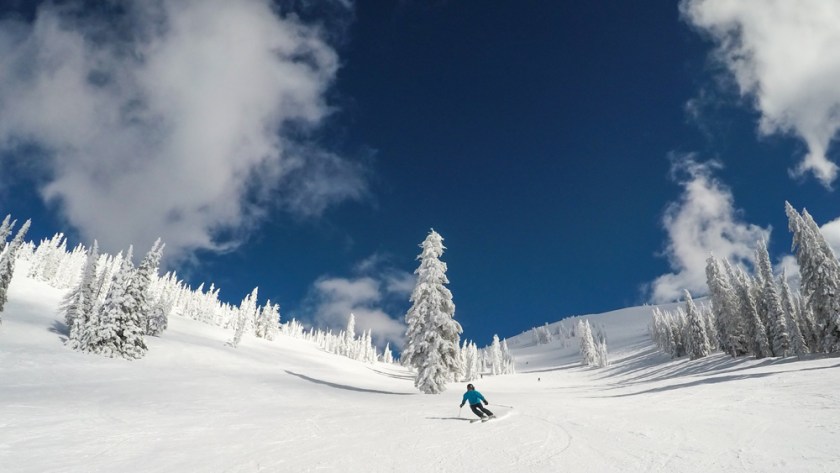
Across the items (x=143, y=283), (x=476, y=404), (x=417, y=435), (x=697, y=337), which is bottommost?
(x=417, y=435)

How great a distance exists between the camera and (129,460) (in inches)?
386

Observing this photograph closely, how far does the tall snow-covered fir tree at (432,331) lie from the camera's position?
3125cm

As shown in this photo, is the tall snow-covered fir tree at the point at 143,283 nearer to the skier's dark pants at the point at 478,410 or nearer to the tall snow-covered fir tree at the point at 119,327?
the tall snow-covered fir tree at the point at 119,327

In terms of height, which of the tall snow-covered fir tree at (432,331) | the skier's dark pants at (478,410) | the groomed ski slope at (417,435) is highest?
the tall snow-covered fir tree at (432,331)

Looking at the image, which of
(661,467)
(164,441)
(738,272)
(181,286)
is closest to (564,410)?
(661,467)

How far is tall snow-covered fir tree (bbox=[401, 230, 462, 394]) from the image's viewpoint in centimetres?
3125

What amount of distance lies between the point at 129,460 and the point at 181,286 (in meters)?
202

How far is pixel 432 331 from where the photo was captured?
→ 32.0 metres

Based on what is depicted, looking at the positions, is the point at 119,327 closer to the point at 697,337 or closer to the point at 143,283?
the point at 143,283

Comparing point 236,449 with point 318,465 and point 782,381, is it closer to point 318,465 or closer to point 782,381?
point 318,465

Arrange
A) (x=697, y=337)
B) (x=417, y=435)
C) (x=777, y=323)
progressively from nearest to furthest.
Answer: (x=417, y=435) < (x=777, y=323) < (x=697, y=337)

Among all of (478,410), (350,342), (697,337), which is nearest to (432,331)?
(478,410)

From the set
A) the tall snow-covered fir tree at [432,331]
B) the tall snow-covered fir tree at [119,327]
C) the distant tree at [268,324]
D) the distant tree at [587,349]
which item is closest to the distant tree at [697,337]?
the distant tree at [587,349]

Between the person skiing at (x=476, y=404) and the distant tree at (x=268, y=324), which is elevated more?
the distant tree at (x=268, y=324)
